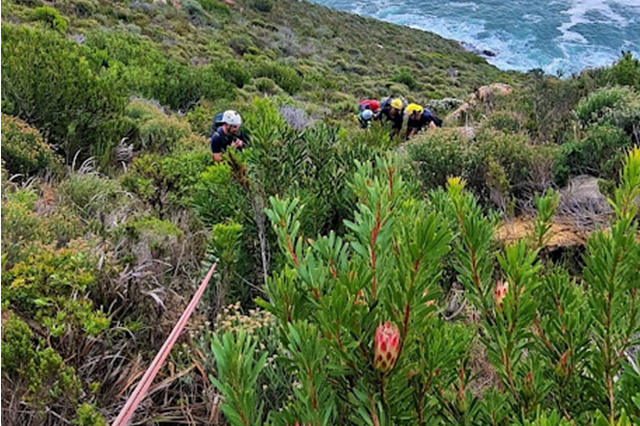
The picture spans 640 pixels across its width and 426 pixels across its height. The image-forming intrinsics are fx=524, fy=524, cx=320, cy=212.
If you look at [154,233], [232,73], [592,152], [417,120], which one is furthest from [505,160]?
[232,73]

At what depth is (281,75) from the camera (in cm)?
1692

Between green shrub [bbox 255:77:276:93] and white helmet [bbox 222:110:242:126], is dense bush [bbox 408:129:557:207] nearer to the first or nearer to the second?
white helmet [bbox 222:110:242:126]

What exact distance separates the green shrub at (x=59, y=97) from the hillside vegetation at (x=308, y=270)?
2 cm

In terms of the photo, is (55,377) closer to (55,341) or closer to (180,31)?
(55,341)

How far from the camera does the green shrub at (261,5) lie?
105 feet

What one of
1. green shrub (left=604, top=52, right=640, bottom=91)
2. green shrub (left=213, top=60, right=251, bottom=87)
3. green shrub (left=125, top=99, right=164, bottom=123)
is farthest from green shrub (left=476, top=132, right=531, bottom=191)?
green shrub (left=213, top=60, right=251, bottom=87)

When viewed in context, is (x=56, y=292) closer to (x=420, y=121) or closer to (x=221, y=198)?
(x=221, y=198)

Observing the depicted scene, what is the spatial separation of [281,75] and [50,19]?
6.69 metres

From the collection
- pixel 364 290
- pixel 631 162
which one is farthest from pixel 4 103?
pixel 631 162

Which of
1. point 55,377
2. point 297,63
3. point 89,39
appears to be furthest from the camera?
point 297,63

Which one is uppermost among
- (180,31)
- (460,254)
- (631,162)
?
(631,162)

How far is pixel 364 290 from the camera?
1084mm

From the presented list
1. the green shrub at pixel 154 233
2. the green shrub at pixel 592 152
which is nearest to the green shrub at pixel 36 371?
the green shrub at pixel 154 233

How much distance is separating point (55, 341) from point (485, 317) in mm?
1657
